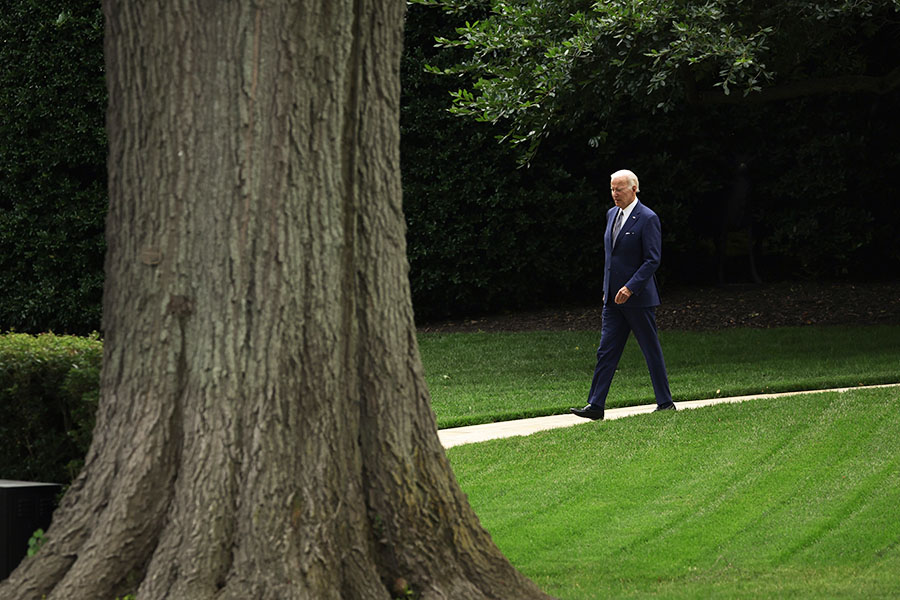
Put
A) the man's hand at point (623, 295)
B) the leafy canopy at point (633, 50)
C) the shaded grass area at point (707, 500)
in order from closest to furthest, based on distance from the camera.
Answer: the shaded grass area at point (707, 500) → the man's hand at point (623, 295) → the leafy canopy at point (633, 50)

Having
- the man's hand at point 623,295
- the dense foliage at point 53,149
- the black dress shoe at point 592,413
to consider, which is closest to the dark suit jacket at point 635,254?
the man's hand at point 623,295

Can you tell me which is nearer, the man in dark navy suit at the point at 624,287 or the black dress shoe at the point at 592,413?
the man in dark navy suit at the point at 624,287

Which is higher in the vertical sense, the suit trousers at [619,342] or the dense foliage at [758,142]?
the dense foliage at [758,142]

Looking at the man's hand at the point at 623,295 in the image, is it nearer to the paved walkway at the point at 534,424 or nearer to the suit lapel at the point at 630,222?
the suit lapel at the point at 630,222

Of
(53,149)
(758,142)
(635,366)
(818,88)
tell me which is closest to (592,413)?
(635,366)

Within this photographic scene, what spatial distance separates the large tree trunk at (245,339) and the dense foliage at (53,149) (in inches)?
502

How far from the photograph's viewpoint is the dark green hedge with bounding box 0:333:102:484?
5301 millimetres

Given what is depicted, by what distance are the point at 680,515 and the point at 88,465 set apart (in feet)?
11.6

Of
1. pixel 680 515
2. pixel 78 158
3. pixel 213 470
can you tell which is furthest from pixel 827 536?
pixel 78 158

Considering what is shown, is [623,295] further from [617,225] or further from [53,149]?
[53,149]

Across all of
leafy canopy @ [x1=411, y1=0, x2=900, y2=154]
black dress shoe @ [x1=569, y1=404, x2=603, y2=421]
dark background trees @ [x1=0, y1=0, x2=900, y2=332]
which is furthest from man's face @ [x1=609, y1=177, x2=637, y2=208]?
dark background trees @ [x1=0, y1=0, x2=900, y2=332]

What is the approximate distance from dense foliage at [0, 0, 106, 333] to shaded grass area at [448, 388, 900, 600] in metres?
9.88

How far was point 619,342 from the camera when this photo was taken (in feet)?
30.5

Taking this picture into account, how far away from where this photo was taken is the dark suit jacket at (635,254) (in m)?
9.16
